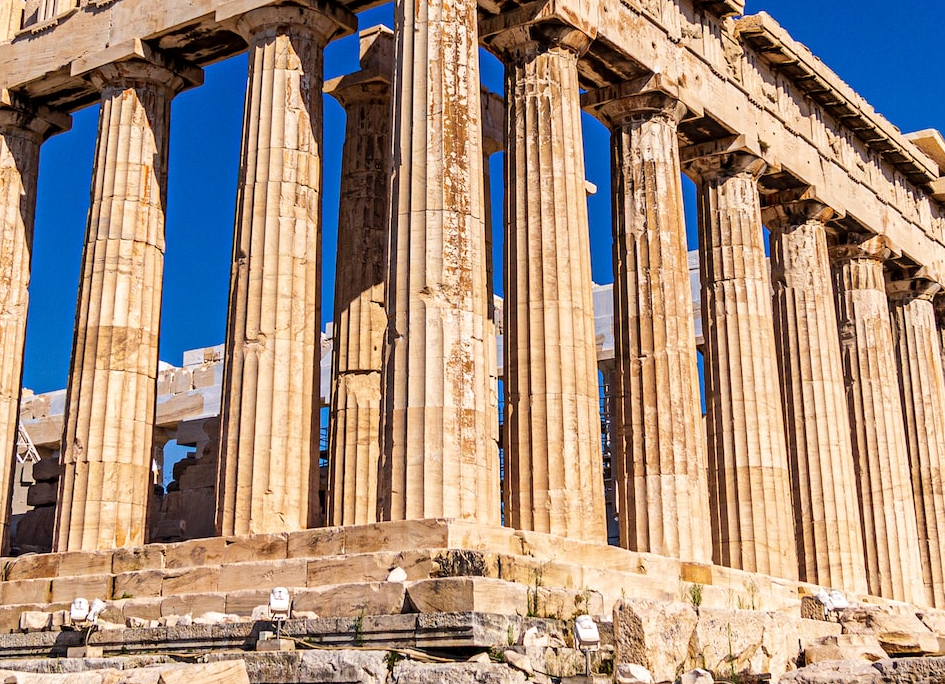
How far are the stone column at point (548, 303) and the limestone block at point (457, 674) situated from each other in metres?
8.25

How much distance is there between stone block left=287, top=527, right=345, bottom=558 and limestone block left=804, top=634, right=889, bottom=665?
649 centimetres

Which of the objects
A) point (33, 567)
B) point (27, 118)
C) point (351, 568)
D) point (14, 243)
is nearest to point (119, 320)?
point (14, 243)

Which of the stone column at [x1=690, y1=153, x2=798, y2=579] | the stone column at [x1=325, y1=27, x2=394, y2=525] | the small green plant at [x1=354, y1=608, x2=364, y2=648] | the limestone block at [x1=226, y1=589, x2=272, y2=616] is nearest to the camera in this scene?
the small green plant at [x1=354, y1=608, x2=364, y2=648]

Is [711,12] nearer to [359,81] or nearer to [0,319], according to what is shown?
[359,81]

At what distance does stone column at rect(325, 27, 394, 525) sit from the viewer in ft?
86.2

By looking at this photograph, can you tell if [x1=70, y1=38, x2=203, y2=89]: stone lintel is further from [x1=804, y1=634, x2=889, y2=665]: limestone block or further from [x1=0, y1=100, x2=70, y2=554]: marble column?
[x1=804, y1=634, x2=889, y2=665]: limestone block

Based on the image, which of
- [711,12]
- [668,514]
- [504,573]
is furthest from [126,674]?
[711,12]

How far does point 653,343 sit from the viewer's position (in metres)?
26.4

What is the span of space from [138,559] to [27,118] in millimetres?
12600

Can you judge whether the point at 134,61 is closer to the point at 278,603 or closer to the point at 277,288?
the point at 277,288

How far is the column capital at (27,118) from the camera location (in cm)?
2877

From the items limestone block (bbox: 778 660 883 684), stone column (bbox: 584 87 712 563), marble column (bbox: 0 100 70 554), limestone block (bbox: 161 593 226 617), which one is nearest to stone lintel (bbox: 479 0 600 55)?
stone column (bbox: 584 87 712 563)

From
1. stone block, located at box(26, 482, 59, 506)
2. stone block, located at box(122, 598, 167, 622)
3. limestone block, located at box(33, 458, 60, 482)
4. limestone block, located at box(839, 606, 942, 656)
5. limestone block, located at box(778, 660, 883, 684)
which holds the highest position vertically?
limestone block, located at box(33, 458, 60, 482)

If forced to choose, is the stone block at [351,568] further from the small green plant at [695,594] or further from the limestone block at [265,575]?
the small green plant at [695,594]
